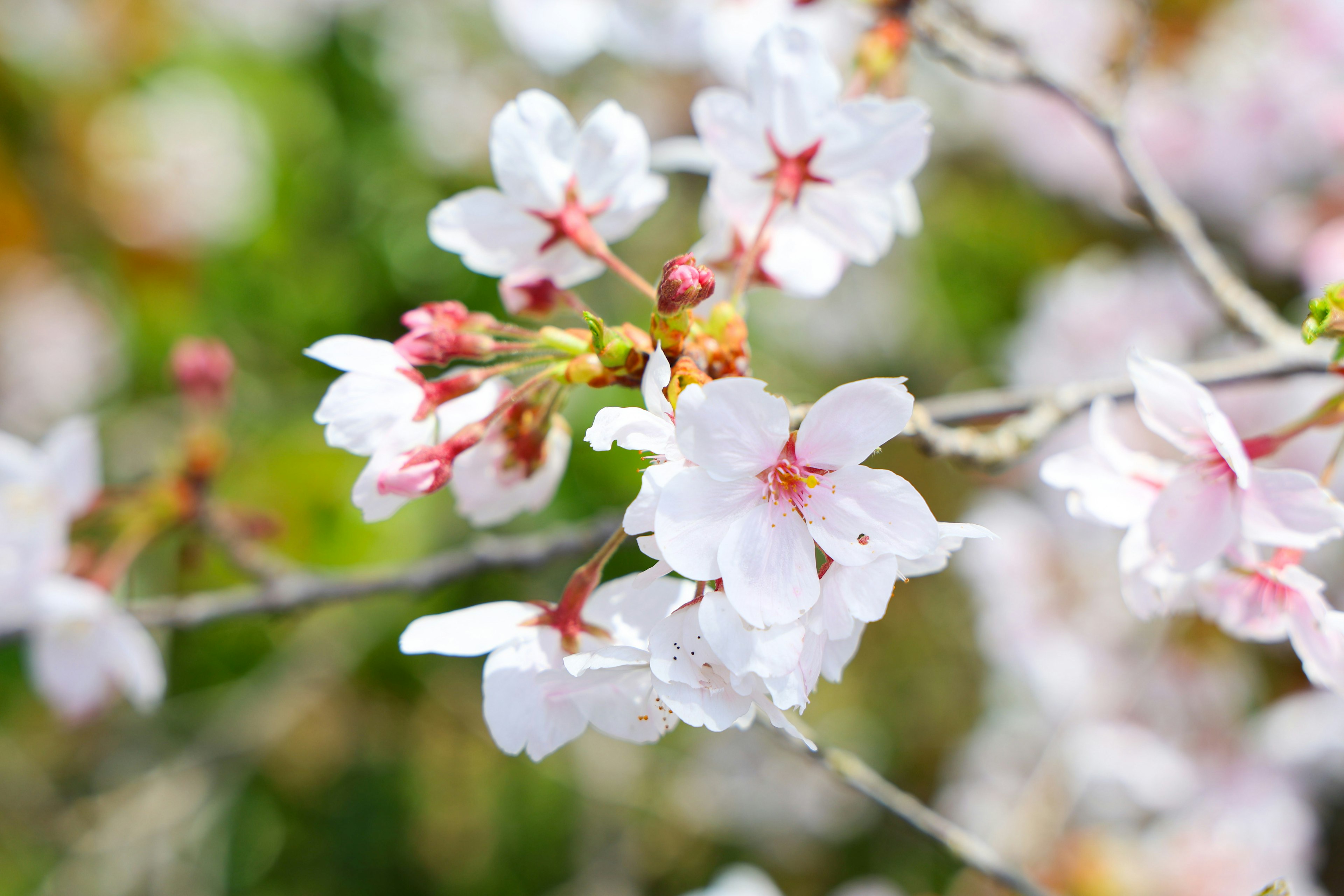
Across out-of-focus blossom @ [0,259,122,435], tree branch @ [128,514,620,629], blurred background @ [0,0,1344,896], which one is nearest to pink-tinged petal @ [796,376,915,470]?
tree branch @ [128,514,620,629]

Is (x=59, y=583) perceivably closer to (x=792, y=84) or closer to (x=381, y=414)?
(x=381, y=414)

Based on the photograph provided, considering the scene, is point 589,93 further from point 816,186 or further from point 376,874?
point 376,874

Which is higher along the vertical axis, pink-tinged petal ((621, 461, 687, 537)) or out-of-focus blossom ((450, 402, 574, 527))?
pink-tinged petal ((621, 461, 687, 537))

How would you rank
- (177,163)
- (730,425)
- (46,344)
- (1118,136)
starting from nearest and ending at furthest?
(730,425)
(1118,136)
(177,163)
(46,344)

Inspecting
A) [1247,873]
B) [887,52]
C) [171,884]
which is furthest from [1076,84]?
[171,884]

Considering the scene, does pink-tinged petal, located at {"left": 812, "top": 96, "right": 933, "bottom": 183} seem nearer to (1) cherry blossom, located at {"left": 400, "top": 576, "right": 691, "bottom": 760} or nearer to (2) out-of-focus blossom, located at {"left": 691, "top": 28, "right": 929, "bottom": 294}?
(2) out-of-focus blossom, located at {"left": 691, "top": 28, "right": 929, "bottom": 294}

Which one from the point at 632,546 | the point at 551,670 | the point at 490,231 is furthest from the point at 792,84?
the point at 632,546
